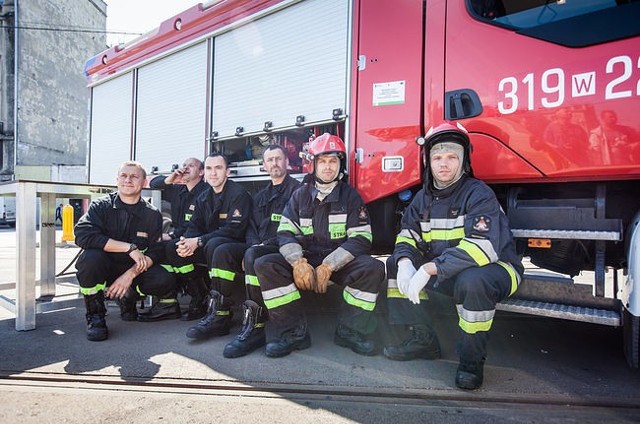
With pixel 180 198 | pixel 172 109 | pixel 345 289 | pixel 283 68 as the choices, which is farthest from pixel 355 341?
pixel 172 109

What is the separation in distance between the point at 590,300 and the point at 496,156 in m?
0.87

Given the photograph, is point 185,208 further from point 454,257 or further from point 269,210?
point 454,257

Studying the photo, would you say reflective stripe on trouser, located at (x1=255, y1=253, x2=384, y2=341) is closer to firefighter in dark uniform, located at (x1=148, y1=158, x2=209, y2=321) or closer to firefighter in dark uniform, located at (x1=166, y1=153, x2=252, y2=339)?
firefighter in dark uniform, located at (x1=166, y1=153, x2=252, y2=339)

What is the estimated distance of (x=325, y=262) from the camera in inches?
95.7

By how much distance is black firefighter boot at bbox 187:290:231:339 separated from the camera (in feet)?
8.57

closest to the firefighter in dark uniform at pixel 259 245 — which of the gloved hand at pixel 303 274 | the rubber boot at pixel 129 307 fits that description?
the gloved hand at pixel 303 274

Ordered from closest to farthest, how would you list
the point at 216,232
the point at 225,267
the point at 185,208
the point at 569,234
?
the point at 569,234 → the point at 225,267 → the point at 216,232 → the point at 185,208

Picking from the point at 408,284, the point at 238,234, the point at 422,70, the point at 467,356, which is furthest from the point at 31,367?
the point at 422,70

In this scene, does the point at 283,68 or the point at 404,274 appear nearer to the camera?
the point at 404,274

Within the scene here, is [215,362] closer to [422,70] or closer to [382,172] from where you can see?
[382,172]

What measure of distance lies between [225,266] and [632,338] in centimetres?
232

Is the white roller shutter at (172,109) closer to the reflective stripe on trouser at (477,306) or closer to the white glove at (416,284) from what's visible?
the white glove at (416,284)

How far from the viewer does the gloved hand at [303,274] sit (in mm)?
2392

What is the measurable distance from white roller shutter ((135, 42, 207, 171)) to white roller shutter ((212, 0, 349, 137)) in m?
0.26
